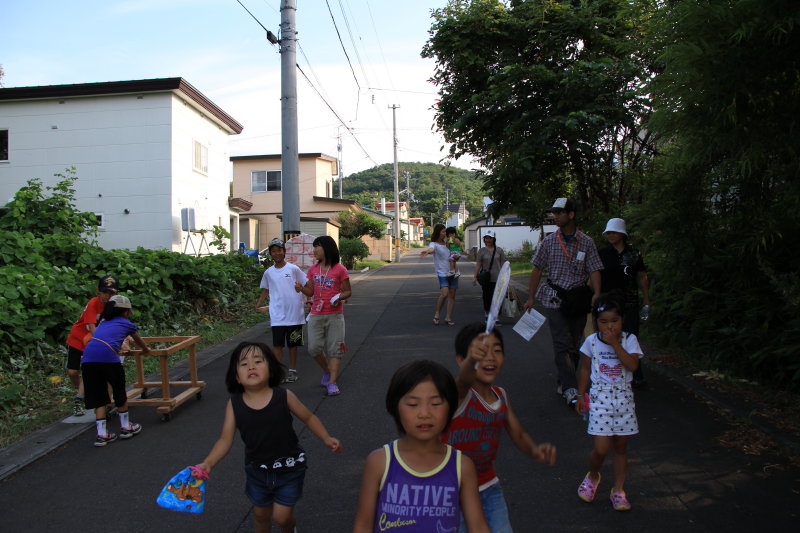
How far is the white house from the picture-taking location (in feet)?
54.2

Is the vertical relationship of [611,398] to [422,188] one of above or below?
below

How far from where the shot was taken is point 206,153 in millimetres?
→ 19078

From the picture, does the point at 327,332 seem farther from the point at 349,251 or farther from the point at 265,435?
the point at 349,251

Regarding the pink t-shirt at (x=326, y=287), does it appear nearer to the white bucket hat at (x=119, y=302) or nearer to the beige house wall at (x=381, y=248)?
the white bucket hat at (x=119, y=302)

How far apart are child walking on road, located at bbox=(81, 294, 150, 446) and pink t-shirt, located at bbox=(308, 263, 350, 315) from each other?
196 cm

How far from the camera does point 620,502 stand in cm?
356

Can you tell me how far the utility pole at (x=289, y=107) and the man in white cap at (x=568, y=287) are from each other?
752 cm

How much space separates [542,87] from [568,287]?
6764mm

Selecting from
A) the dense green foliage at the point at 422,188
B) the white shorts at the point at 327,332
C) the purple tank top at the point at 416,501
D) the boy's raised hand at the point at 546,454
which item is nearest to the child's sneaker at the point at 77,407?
the white shorts at the point at 327,332

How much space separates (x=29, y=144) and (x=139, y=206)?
380 cm

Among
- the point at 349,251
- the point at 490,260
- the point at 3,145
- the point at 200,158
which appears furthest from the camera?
the point at 349,251

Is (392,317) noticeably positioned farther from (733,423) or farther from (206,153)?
(206,153)

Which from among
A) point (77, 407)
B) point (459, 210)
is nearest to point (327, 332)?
point (77, 407)

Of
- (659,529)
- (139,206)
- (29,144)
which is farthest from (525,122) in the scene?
(29,144)
